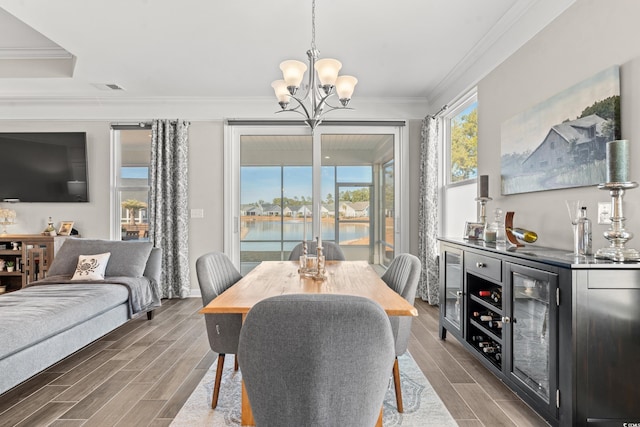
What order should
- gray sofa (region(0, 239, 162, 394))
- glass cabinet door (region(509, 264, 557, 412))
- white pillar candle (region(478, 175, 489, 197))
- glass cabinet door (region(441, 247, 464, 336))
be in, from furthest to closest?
white pillar candle (region(478, 175, 489, 197)) < glass cabinet door (region(441, 247, 464, 336)) < gray sofa (region(0, 239, 162, 394)) < glass cabinet door (region(509, 264, 557, 412))

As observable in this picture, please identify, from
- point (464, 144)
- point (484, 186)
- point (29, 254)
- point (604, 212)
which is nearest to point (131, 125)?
point (29, 254)

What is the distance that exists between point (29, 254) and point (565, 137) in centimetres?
557

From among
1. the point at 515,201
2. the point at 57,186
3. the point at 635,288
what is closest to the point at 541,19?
the point at 515,201

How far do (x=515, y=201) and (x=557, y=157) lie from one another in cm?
63

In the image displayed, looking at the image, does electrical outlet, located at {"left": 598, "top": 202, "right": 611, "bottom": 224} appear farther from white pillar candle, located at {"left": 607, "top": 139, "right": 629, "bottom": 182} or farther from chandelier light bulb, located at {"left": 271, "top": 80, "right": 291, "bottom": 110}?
chandelier light bulb, located at {"left": 271, "top": 80, "right": 291, "bottom": 110}

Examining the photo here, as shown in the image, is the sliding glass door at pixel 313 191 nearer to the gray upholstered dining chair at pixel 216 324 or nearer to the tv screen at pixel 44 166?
the tv screen at pixel 44 166

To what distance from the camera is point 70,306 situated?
274 cm

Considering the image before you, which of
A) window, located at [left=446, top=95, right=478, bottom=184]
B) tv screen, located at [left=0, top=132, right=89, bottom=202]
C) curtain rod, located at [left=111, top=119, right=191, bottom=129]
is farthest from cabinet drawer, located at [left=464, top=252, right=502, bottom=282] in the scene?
tv screen, located at [left=0, top=132, right=89, bottom=202]

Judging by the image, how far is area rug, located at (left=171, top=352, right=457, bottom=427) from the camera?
199cm

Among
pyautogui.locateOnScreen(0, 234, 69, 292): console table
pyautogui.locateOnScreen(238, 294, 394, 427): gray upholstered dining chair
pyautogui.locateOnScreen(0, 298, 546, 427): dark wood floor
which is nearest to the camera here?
pyautogui.locateOnScreen(238, 294, 394, 427): gray upholstered dining chair

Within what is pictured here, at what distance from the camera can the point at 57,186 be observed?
5.02 metres

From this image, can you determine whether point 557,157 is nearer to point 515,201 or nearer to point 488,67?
point 515,201

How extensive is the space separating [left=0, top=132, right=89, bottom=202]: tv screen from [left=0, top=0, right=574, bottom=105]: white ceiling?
2.28 ft

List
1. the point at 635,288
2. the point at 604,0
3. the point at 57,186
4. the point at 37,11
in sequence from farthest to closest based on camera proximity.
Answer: the point at 57,186 → the point at 37,11 → the point at 604,0 → the point at 635,288
